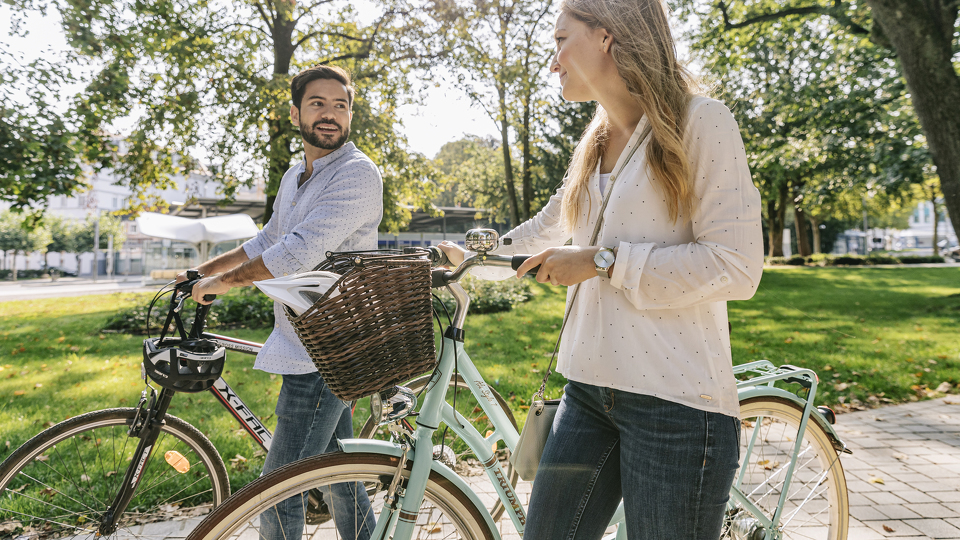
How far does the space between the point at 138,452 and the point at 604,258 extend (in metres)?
1.98

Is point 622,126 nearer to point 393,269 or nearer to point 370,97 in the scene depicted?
point 393,269

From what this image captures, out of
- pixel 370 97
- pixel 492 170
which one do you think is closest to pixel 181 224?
pixel 370 97

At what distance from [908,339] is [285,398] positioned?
31.8 ft

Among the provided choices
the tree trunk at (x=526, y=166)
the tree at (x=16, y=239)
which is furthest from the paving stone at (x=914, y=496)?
the tree at (x=16, y=239)

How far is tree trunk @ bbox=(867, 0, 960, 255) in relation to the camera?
7.89 m

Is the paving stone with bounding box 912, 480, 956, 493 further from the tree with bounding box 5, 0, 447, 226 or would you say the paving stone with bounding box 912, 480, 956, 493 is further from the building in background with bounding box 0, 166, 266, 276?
the building in background with bounding box 0, 166, 266, 276

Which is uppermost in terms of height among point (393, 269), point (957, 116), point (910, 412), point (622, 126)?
point (957, 116)

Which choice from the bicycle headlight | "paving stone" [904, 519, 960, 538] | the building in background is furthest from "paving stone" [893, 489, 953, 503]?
the building in background

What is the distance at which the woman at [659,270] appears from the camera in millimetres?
1315

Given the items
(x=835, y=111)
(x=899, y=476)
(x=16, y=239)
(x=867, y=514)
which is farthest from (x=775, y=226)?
A: (x=16, y=239)

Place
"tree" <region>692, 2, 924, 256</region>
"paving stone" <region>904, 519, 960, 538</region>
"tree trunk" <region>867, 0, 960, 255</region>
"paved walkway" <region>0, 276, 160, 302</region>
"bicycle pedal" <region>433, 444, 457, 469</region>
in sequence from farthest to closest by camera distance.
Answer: "paved walkway" <region>0, 276, 160, 302</region>
"tree" <region>692, 2, 924, 256</region>
"tree trunk" <region>867, 0, 960, 255</region>
"paving stone" <region>904, 519, 960, 538</region>
"bicycle pedal" <region>433, 444, 457, 469</region>

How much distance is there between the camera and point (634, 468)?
1.46 metres

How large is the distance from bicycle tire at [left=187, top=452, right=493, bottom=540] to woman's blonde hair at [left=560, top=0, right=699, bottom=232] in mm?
976

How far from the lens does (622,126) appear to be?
5.22 feet
